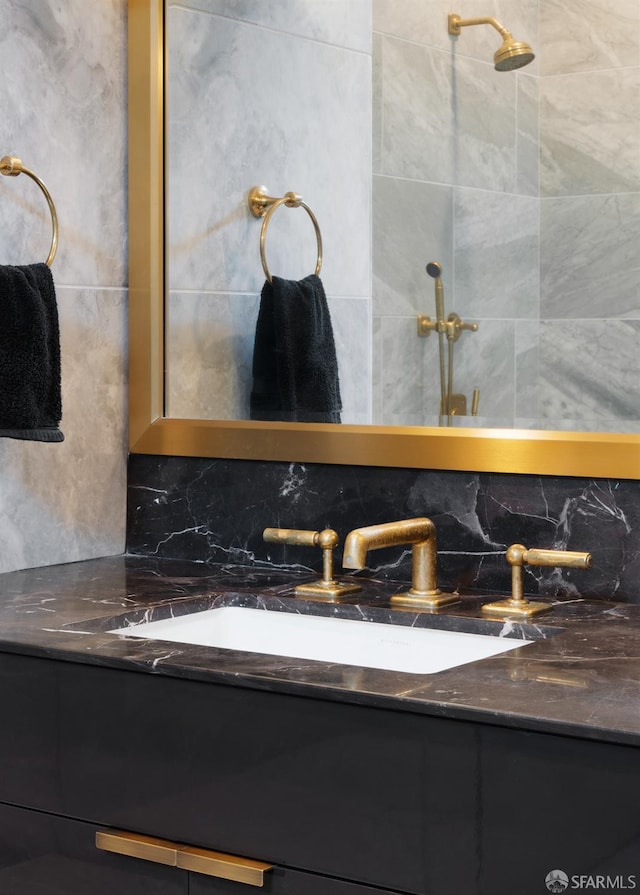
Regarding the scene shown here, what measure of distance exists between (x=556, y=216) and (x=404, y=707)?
2.47ft

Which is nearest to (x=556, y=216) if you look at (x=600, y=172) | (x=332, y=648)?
(x=600, y=172)

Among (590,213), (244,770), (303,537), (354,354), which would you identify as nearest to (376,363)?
(354,354)

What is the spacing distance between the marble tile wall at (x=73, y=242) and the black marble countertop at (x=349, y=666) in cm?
10

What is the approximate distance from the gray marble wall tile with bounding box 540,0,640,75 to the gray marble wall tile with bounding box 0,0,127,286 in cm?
76

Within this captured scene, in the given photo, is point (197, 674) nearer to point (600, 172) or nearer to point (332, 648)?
point (332, 648)

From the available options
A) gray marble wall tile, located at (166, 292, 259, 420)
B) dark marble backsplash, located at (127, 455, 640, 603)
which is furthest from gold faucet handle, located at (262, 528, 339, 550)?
gray marble wall tile, located at (166, 292, 259, 420)

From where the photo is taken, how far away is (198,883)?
1.26 m

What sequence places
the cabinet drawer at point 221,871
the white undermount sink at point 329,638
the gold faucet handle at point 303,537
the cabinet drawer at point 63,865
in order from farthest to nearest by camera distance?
1. the gold faucet handle at point 303,537
2. the white undermount sink at point 329,638
3. the cabinet drawer at point 63,865
4. the cabinet drawer at point 221,871

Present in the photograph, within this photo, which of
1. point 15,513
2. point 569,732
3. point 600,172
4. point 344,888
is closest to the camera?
point 569,732

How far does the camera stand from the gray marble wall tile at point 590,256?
1539 mm

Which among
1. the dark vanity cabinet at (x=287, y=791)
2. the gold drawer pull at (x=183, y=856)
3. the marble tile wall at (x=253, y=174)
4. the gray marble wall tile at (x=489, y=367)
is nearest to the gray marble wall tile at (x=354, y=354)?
the marble tile wall at (x=253, y=174)

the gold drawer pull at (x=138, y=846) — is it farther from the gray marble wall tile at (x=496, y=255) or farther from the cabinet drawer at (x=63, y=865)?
the gray marble wall tile at (x=496, y=255)

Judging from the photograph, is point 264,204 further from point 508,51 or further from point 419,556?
point 419,556

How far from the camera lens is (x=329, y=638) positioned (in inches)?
63.5
